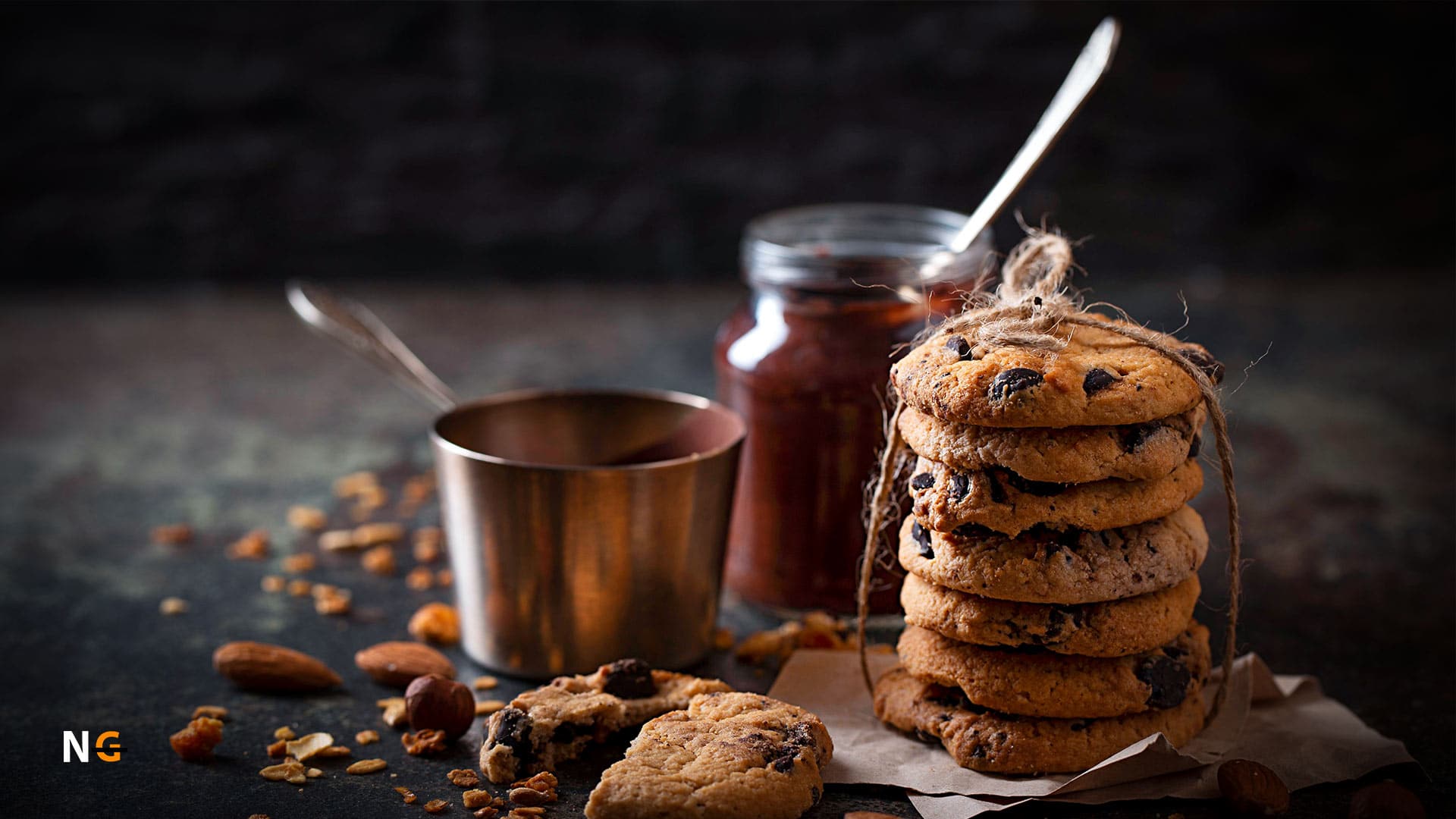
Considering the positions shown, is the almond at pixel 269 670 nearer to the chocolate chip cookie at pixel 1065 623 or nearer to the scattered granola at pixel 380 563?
the scattered granola at pixel 380 563

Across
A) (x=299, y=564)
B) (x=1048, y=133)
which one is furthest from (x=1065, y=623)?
(x=299, y=564)

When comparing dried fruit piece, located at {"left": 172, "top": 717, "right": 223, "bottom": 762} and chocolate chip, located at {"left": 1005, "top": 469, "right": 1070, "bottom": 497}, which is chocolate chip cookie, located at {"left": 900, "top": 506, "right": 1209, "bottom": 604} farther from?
dried fruit piece, located at {"left": 172, "top": 717, "right": 223, "bottom": 762}

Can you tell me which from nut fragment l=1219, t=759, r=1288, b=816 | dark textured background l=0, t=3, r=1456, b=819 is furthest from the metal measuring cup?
dark textured background l=0, t=3, r=1456, b=819

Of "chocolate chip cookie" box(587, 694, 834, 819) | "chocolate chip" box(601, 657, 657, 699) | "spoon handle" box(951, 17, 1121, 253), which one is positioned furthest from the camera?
"spoon handle" box(951, 17, 1121, 253)

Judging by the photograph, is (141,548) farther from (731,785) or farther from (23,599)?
(731,785)

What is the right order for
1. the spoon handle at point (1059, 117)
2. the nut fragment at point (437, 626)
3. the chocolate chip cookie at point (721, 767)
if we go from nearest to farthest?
1. the chocolate chip cookie at point (721, 767)
2. the spoon handle at point (1059, 117)
3. the nut fragment at point (437, 626)

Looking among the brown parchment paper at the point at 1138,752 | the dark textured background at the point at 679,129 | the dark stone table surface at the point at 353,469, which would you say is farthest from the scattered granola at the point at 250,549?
the dark textured background at the point at 679,129

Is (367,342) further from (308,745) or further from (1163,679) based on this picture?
(1163,679)
